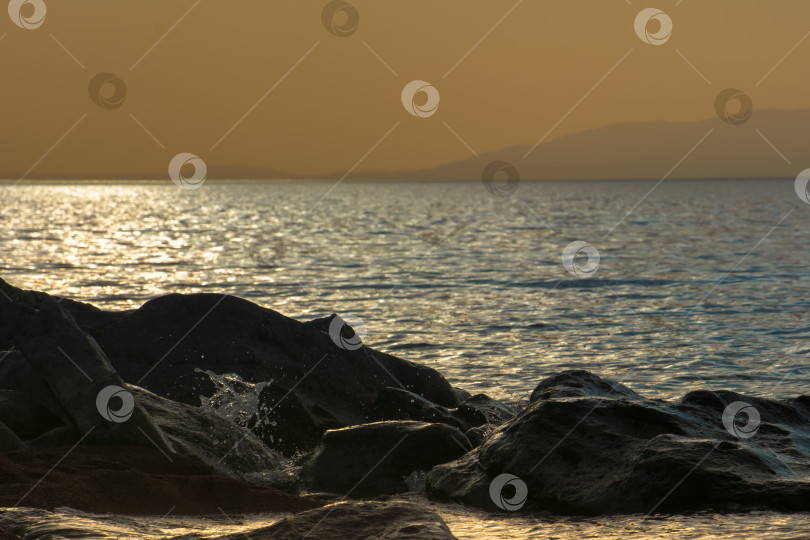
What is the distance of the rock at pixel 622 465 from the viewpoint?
669cm

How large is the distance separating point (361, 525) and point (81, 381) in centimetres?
426

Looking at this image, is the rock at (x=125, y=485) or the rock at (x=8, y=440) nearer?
the rock at (x=125, y=485)

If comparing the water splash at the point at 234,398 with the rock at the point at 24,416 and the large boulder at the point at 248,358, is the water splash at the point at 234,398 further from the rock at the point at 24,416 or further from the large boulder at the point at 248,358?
the rock at the point at 24,416

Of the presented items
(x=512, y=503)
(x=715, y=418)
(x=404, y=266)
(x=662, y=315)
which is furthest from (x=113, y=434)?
(x=404, y=266)

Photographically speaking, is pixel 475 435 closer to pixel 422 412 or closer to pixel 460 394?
pixel 422 412

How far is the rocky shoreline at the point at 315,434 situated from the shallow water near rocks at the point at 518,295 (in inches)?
19.0

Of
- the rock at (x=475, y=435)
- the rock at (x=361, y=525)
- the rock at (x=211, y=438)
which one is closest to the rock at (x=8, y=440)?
the rock at (x=211, y=438)

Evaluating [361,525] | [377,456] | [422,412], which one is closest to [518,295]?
[422,412]

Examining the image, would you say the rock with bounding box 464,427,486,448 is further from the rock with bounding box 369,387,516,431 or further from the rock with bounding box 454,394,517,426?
the rock with bounding box 454,394,517,426

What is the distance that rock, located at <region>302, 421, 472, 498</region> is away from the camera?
8297 millimetres

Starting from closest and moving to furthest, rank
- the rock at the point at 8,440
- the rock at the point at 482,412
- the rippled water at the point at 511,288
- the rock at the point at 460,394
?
the rock at the point at 8,440, the rock at the point at 482,412, the rock at the point at 460,394, the rippled water at the point at 511,288

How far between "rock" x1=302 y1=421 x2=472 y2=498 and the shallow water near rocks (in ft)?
3.80

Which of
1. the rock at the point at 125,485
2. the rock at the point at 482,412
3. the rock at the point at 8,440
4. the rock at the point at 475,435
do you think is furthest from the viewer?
the rock at the point at 482,412

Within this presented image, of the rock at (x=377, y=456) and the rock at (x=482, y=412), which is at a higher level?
the rock at (x=482, y=412)
